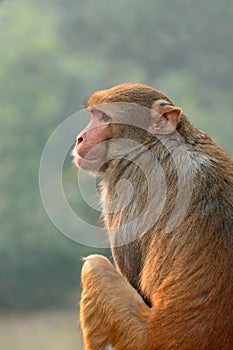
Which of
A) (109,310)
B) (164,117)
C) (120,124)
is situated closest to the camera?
(109,310)

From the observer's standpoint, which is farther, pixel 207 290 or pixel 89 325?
pixel 89 325

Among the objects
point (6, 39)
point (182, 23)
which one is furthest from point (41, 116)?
point (182, 23)

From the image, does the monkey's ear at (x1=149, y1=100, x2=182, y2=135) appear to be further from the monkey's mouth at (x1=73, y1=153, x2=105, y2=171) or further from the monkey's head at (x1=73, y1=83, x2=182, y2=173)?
the monkey's mouth at (x1=73, y1=153, x2=105, y2=171)

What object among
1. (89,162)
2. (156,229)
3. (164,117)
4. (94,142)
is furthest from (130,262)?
(164,117)

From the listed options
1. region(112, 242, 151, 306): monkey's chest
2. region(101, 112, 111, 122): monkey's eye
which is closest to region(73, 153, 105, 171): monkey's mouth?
region(101, 112, 111, 122): monkey's eye

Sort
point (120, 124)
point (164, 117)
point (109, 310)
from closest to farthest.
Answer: point (109, 310), point (164, 117), point (120, 124)

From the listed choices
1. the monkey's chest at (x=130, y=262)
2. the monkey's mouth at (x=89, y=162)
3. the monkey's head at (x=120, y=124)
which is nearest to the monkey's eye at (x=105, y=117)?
the monkey's head at (x=120, y=124)

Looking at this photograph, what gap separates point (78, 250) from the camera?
12094mm

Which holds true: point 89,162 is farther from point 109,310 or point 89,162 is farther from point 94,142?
point 109,310

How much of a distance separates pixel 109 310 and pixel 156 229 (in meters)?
0.64

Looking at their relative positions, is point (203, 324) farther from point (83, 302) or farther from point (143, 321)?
point (83, 302)

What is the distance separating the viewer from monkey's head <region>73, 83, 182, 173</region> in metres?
5.69

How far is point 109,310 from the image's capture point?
5320mm

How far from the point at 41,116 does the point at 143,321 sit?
743 centimetres
